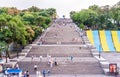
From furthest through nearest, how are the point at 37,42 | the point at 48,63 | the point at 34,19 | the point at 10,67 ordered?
the point at 34,19 < the point at 37,42 < the point at 48,63 < the point at 10,67

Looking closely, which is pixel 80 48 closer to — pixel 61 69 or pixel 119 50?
pixel 119 50

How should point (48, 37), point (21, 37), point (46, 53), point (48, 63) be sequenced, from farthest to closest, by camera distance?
point (48, 37) < point (46, 53) < point (21, 37) < point (48, 63)

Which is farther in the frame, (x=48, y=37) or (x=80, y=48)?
(x=48, y=37)

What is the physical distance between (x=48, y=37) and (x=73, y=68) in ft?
123

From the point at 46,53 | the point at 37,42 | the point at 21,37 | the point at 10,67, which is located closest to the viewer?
the point at 10,67

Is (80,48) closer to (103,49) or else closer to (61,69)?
(103,49)

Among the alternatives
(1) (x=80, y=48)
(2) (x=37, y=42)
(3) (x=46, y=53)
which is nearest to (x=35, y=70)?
(3) (x=46, y=53)

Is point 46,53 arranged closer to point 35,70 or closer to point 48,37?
point 35,70

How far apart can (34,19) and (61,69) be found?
46277 mm

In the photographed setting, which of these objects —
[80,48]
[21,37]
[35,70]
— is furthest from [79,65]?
[80,48]

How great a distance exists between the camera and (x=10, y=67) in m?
53.8

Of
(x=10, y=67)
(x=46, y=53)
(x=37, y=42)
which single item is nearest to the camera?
(x=10, y=67)

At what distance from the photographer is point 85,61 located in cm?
5984

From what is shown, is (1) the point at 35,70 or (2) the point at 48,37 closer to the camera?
(1) the point at 35,70
